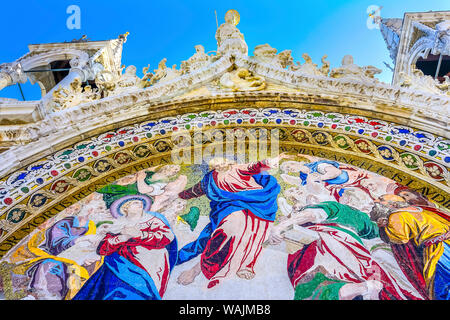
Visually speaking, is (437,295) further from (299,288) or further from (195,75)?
(195,75)

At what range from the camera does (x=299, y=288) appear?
314 cm

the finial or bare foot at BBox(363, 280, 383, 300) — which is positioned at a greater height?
the finial

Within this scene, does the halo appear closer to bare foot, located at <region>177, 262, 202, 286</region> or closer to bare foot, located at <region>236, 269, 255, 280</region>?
bare foot, located at <region>177, 262, 202, 286</region>

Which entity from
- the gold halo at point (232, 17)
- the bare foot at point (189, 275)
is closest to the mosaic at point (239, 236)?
the bare foot at point (189, 275)

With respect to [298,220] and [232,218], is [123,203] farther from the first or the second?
[298,220]

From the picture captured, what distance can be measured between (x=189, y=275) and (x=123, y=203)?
4.10 ft

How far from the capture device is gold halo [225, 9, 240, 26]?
6.57m

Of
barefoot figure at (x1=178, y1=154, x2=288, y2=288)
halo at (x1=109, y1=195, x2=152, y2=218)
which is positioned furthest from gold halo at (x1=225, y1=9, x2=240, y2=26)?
halo at (x1=109, y1=195, x2=152, y2=218)

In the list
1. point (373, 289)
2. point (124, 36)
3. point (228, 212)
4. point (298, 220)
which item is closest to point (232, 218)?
point (228, 212)

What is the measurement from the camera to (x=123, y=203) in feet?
13.7

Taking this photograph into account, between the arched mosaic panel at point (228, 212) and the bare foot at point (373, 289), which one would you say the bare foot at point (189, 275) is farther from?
the bare foot at point (373, 289)

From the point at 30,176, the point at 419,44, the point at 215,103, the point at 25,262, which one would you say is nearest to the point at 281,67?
the point at 215,103

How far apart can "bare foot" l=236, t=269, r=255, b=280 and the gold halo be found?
456 cm

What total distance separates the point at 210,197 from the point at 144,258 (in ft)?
3.28
